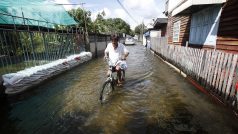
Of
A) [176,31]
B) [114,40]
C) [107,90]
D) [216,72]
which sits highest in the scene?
[176,31]

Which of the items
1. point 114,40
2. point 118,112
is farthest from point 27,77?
point 118,112

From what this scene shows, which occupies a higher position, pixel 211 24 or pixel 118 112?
pixel 211 24

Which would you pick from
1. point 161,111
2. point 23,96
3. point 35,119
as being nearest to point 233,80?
point 161,111

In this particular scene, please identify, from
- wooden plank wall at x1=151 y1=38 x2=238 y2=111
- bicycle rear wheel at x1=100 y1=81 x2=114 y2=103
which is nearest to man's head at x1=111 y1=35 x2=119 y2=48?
bicycle rear wheel at x1=100 y1=81 x2=114 y2=103

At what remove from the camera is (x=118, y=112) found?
4531 mm

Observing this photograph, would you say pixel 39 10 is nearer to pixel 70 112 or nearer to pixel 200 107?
pixel 70 112

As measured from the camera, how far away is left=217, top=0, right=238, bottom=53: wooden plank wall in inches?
254

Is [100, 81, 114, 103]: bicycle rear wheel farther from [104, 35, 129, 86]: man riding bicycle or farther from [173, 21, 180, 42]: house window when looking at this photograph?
[173, 21, 180, 42]: house window

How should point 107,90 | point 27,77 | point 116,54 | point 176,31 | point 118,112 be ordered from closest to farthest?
1. point 118,112
2. point 116,54
3. point 107,90
4. point 27,77
5. point 176,31

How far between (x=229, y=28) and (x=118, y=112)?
5779 mm

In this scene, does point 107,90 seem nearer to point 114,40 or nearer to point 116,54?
point 116,54

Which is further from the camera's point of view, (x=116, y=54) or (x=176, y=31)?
(x=176, y=31)

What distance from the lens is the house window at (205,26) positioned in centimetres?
805

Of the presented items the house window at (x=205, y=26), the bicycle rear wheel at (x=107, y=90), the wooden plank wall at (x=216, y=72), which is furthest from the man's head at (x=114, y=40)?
Result: the house window at (x=205, y=26)
